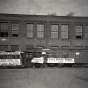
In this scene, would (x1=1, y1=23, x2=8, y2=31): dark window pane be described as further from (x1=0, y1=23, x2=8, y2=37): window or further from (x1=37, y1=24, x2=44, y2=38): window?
(x1=37, y1=24, x2=44, y2=38): window

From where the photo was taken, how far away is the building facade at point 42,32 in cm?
1916

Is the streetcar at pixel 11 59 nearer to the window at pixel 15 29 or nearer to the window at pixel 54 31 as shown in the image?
the window at pixel 15 29

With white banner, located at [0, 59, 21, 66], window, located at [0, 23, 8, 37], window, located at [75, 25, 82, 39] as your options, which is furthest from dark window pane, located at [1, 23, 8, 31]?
window, located at [75, 25, 82, 39]

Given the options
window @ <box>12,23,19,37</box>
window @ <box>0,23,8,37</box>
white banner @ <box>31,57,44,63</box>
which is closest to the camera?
white banner @ <box>31,57,44,63</box>

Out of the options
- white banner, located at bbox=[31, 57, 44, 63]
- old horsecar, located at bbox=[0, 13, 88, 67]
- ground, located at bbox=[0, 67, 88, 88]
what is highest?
old horsecar, located at bbox=[0, 13, 88, 67]

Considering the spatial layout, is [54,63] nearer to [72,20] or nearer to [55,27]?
[55,27]

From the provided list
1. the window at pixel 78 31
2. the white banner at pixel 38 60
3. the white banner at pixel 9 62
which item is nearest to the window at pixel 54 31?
the window at pixel 78 31

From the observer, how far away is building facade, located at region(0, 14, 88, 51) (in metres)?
19.2

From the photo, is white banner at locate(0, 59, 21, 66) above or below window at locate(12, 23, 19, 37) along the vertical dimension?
below

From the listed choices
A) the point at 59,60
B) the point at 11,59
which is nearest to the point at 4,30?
the point at 11,59

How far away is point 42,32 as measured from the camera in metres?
19.9

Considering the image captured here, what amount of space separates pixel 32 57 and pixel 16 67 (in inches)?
102

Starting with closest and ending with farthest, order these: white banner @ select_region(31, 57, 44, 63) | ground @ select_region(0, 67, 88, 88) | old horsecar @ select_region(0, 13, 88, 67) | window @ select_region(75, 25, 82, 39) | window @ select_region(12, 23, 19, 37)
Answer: ground @ select_region(0, 67, 88, 88) < white banner @ select_region(31, 57, 44, 63) < old horsecar @ select_region(0, 13, 88, 67) < window @ select_region(12, 23, 19, 37) < window @ select_region(75, 25, 82, 39)

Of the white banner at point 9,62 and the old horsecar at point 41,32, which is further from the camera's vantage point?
the old horsecar at point 41,32
